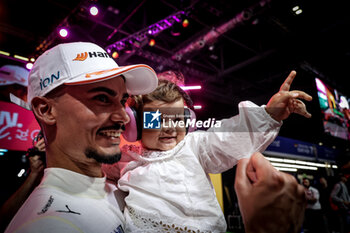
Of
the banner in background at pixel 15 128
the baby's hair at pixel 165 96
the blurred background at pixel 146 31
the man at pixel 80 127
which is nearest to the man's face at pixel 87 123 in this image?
the man at pixel 80 127

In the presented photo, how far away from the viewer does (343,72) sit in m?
3.03

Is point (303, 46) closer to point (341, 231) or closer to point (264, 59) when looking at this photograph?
point (264, 59)

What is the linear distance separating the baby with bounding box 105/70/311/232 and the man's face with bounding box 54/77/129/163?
0.17 m

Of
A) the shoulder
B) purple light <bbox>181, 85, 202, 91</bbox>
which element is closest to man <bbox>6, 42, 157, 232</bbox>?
the shoulder

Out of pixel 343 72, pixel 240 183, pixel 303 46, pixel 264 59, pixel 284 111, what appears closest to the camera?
pixel 240 183

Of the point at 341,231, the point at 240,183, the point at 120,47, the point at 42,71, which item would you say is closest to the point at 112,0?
the point at 120,47

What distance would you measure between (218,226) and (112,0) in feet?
11.7

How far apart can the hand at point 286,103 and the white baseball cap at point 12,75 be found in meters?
4.00

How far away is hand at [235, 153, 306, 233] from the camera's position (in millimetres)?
284

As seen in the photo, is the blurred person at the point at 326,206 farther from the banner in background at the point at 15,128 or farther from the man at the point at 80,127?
the banner in background at the point at 15,128

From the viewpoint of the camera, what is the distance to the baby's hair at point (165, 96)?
927 mm

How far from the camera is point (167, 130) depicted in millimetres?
873

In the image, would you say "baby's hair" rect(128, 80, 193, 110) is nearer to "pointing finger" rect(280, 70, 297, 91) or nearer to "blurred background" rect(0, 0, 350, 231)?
"pointing finger" rect(280, 70, 297, 91)

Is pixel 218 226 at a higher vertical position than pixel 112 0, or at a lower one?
lower
